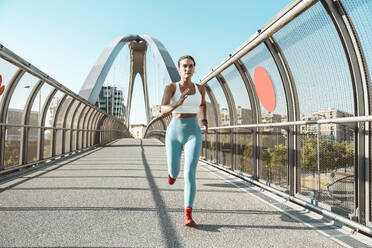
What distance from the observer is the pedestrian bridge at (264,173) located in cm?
241

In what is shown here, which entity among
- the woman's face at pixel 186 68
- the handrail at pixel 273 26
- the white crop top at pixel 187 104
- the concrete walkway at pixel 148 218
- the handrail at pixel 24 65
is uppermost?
the handrail at pixel 273 26

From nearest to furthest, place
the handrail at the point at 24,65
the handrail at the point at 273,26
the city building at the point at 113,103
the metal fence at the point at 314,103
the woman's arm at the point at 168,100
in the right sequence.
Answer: the metal fence at the point at 314,103 < the woman's arm at the point at 168,100 < the handrail at the point at 273,26 < the handrail at the point at 24,65 < the city building at the point at 113,103

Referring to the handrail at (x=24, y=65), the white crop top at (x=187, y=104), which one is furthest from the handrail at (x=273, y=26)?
the handrail at (x=24, y=65)

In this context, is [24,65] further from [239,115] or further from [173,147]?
[239,115]

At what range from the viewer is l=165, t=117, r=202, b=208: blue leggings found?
274cm

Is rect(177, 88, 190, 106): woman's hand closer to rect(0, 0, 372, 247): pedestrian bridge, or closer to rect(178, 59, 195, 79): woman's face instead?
rect(178, 59, 195, 79): woman's face

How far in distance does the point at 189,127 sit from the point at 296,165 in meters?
1.55

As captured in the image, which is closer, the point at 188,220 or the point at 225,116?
the point at 188,220

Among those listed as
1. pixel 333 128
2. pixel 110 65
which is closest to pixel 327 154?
pixel 333 128

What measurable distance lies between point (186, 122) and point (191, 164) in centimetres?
39

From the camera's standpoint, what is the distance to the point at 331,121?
8.77 feet

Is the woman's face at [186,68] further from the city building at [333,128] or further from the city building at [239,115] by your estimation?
the city building at [239,115]

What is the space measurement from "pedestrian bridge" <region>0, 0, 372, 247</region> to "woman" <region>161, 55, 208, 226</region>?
1.55ft

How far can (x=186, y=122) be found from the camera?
2.82m
